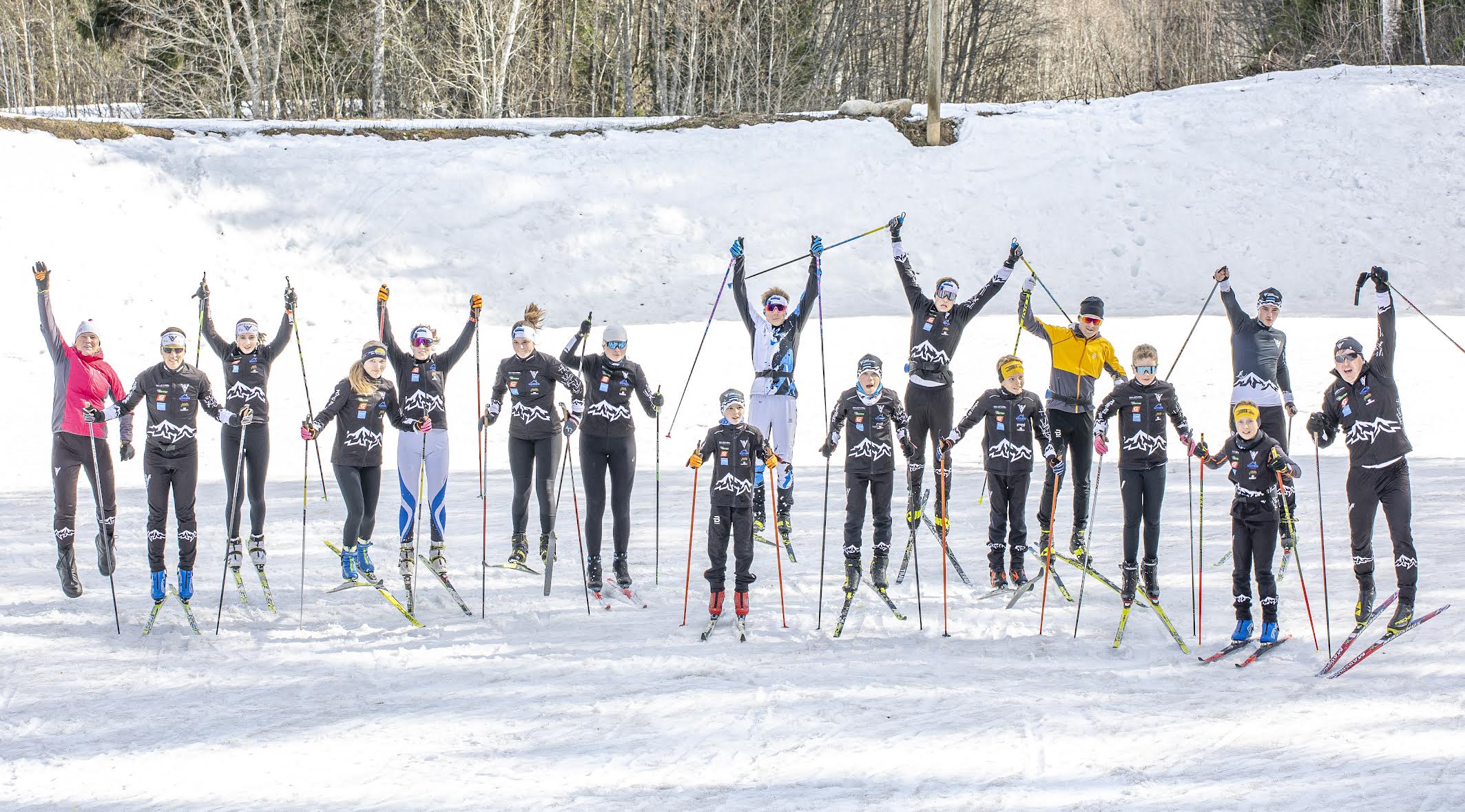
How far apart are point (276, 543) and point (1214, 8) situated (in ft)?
119

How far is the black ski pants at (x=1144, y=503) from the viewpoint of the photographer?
6770 mm

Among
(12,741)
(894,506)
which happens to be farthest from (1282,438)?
(12,741)

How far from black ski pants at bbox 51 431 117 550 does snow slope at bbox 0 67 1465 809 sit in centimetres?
51

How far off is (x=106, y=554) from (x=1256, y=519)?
7.05 meters

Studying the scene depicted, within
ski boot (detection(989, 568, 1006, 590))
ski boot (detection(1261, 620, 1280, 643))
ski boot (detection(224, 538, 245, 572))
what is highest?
ski boot (detection(224, 538, 245, 572))

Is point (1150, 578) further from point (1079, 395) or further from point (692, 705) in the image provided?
point (692, 705)

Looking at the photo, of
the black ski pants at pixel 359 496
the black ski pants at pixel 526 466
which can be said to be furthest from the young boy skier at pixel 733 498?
the black ski pants at pixel 359 496

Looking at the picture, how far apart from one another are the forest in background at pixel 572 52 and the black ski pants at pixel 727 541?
1882 centimetres

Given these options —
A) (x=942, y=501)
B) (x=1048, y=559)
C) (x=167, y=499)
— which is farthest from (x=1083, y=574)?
(x=167, y=499)

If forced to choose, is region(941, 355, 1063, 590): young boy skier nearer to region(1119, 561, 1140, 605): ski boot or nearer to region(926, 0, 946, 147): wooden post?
region(1119, 561, 1140, 605): ski boot

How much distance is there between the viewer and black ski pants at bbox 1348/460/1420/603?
6262 mm

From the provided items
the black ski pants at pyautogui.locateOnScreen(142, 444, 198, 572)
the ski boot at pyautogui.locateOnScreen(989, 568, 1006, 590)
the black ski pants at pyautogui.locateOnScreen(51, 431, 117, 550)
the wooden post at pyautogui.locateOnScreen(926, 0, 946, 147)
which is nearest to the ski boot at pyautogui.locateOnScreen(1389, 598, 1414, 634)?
the ski boot at pyautogui.locateOnScreen(989, 568, 1006, 590)

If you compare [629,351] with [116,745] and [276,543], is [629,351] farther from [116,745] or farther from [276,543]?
[116,745]

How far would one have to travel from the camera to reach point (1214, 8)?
1406 inches
